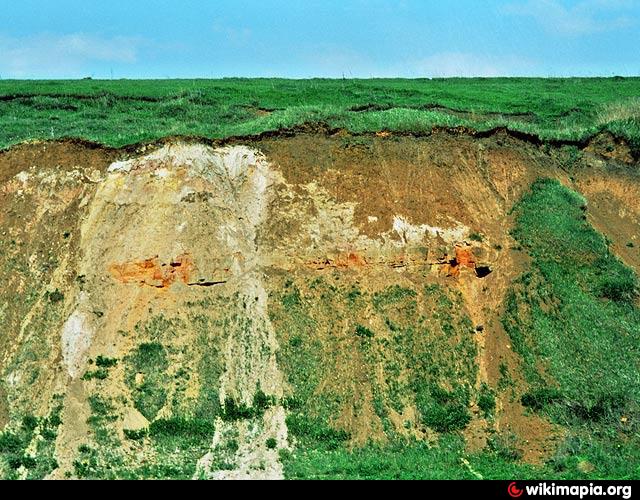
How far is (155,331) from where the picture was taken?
76.1 ft

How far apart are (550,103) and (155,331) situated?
27.6 meters

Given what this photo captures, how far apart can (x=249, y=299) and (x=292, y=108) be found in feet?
31.5

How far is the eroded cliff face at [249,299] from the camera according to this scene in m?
21.9

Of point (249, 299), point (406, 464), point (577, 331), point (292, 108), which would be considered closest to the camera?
point (406, 464)

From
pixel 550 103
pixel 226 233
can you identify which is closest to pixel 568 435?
pixel 226 233

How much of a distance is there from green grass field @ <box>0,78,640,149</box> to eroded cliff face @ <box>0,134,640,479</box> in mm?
1332

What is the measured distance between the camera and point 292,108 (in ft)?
101

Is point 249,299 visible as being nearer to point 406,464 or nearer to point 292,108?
point 406,464

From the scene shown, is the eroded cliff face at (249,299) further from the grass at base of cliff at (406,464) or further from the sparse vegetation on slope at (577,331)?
the sparse vegetation on slope at (577,331)
